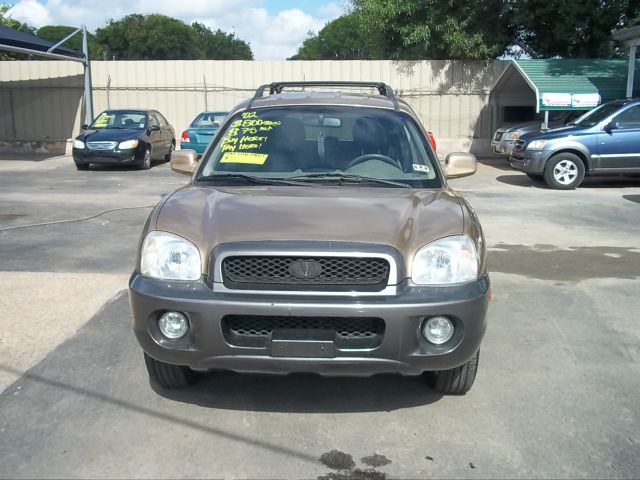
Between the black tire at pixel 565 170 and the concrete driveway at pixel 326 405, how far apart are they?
693cm

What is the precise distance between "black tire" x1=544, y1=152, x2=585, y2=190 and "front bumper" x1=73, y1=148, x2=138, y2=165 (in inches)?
371

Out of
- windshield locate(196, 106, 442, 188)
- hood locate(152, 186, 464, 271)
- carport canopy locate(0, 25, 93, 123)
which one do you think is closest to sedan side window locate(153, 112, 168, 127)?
carport canopy locate(0, 25, 93, 123)

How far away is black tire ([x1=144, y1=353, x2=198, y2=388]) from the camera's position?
3.68 metres

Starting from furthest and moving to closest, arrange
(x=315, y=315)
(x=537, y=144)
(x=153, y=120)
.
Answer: (x=153, y=120)
(x=537, y=144)
(x=315, y=315)

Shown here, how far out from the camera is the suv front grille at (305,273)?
125 inches

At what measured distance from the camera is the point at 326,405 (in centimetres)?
371

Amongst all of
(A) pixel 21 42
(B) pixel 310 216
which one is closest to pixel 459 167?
(B) pixel 310 216

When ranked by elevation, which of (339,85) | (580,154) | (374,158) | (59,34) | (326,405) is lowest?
(326,405)

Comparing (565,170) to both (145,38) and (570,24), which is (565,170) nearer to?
(570,24)

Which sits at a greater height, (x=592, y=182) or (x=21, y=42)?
(x=21, y=42)

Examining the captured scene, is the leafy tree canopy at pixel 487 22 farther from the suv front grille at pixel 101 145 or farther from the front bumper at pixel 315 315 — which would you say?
the front bumper at pixel 315 315

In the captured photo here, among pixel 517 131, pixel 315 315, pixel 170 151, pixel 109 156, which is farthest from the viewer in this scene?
pixel 170 151

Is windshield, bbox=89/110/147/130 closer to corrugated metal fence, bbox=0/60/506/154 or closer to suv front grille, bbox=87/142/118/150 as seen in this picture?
suv front grille, bbox=87/142/118/150

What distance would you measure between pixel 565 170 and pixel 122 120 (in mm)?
10812
